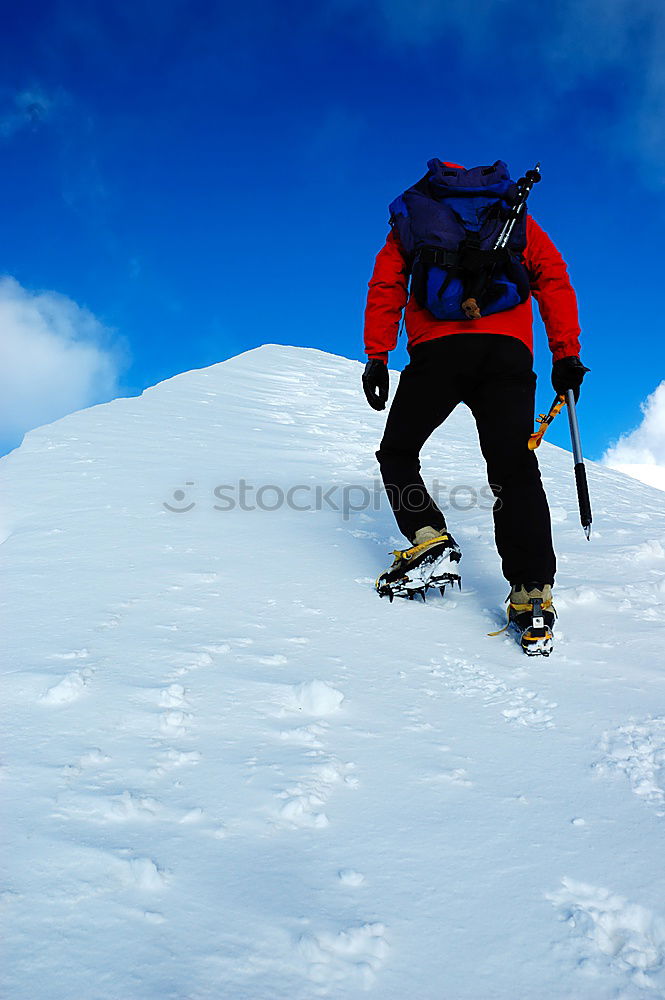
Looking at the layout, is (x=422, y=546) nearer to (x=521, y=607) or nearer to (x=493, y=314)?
(x=521, y=607)

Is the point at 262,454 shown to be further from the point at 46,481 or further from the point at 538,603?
the point at 538,603

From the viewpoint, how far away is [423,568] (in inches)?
117

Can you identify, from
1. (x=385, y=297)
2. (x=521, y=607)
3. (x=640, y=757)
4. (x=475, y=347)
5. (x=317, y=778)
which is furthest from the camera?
(x=385, y=297)

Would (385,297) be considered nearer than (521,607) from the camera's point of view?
No

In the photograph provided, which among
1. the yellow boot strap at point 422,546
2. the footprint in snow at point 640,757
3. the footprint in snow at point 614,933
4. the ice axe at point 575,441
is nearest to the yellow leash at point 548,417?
the ice axe at point 575,441

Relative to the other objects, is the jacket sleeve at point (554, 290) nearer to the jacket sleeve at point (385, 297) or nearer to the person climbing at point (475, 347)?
the person climbing at point (475, 347)

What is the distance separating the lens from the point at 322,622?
265cm

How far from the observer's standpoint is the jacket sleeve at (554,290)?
2928mm

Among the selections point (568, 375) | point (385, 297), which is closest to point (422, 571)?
point (568, 375)

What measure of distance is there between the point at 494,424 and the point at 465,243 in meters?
0.74

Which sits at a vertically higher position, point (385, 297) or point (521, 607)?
point (385, 297)

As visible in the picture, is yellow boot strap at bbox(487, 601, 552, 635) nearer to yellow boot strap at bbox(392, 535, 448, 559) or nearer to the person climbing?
the person climbing

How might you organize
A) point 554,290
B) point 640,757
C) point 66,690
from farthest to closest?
point 554,290 → point 66,690 → point 640,757

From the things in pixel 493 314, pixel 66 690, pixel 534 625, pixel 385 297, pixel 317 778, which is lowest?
pixel 317 778
